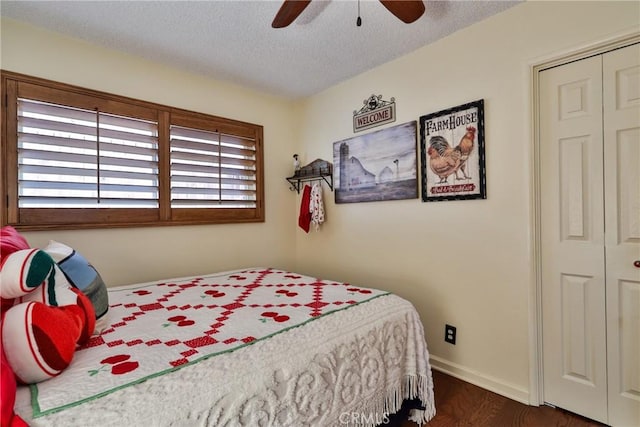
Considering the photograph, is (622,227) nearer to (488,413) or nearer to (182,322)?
(488,413)

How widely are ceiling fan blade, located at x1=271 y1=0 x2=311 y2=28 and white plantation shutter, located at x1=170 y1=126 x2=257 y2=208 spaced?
4.75ft

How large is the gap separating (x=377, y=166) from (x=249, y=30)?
4.76 ft

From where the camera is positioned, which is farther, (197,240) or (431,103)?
(197,240)

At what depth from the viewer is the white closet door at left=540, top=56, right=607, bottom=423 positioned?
1.73 metres

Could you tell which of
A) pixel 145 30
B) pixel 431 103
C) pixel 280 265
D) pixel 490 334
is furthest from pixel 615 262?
pixel 145 30

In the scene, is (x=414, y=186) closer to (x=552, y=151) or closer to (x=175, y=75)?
(x=552, y=151)

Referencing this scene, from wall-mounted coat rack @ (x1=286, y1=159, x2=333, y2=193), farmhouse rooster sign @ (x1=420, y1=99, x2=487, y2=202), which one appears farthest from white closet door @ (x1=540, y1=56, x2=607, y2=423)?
wall-mounted coat rack @ (x1=286, y1=159, x2=333, y2=193)

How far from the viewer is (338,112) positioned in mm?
3096

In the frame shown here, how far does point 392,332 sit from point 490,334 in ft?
3.10

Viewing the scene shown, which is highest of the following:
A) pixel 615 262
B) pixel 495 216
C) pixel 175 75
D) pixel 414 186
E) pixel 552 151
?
pixel 175 75

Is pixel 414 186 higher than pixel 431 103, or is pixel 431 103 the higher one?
pixel 431 103

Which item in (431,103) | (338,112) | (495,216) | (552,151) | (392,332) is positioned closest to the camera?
(392,332)

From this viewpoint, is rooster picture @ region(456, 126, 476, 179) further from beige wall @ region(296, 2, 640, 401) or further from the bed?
the bed

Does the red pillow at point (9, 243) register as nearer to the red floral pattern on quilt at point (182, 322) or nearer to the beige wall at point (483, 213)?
the red floral pattern on quilt at point (182, 322)
